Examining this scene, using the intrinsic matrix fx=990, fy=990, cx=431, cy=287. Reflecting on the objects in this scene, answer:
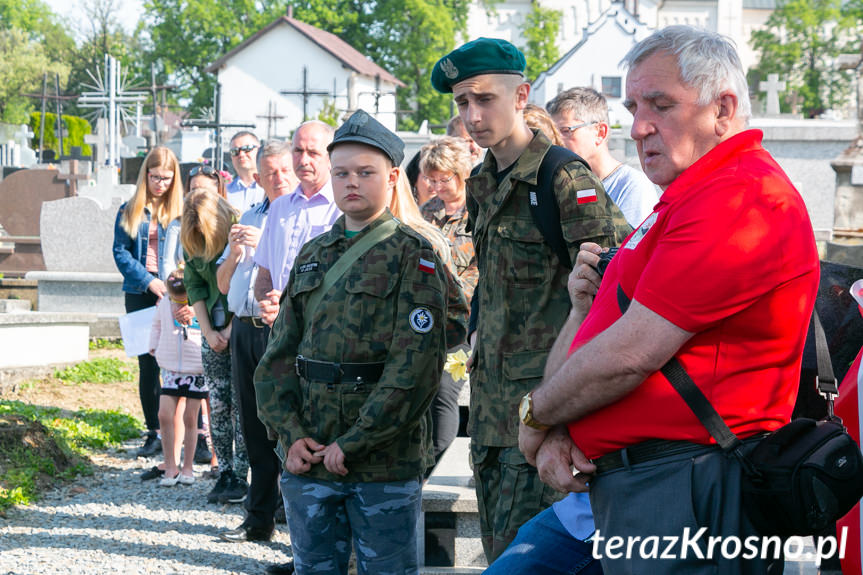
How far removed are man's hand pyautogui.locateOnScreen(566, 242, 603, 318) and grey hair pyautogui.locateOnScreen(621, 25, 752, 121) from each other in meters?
0.50

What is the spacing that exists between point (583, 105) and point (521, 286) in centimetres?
184

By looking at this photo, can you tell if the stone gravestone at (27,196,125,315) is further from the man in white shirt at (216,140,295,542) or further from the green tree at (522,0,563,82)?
the green tree at (522,0,563,82)

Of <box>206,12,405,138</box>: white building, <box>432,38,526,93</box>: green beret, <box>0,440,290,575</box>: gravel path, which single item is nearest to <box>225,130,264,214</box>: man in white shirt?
<box>0,440,290,575</box>: gravel path

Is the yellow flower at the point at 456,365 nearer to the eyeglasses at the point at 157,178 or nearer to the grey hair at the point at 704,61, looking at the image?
the grey hair at the point at 704,61

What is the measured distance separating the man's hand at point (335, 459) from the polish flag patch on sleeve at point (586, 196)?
3.72ft

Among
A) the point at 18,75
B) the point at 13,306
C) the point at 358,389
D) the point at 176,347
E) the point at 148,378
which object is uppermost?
the point at 18,75

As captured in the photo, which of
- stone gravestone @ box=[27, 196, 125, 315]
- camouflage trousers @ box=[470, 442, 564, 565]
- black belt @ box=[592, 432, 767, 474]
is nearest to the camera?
black belt @ box=[592, 432, 767, 474]

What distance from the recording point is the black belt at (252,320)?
529cm

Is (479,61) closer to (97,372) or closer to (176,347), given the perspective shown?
(176,347)

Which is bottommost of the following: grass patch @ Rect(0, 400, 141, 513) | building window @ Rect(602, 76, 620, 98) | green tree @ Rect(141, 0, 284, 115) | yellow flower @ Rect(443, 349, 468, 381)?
grass patch @ Rect(0, 400, 141, 513)

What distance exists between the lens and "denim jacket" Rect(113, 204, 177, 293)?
7.75 meters

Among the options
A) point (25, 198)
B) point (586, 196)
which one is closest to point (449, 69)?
point (586, 196)

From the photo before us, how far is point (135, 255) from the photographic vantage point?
7.91 meters

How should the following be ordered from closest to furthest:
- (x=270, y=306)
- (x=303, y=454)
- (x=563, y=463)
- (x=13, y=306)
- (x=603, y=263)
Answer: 1. (x=563, y=463)
2. (x=603, y=263)
3. (x=303, y=454)
4. (x=270, y=306)
5. (x=13, y=306)
